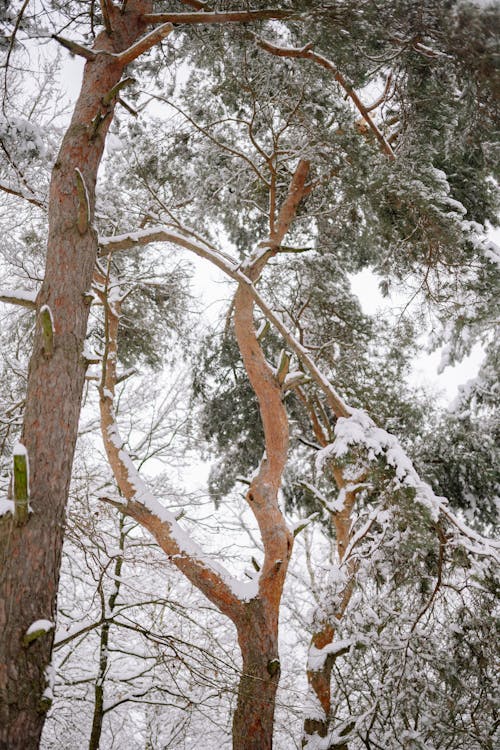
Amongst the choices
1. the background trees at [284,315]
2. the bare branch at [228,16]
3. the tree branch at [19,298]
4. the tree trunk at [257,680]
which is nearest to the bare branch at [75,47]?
the background trees at [284,315]

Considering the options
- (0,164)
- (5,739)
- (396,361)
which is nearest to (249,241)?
(396,361)

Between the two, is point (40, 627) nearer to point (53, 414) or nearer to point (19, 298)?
point (53, 414)

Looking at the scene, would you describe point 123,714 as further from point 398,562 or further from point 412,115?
point 412,115

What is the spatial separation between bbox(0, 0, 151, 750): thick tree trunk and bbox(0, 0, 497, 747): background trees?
0.04 ft

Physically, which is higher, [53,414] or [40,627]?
[53,414]

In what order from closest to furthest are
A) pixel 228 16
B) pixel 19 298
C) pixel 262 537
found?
pixel 19 298, pixel 228 16, pixel 262 537

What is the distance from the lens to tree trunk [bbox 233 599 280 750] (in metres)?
4.27

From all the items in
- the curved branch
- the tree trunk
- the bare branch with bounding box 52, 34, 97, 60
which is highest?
the bare branch with bounding box 52, 34, 97, 60

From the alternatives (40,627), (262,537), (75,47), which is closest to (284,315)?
(262,537)

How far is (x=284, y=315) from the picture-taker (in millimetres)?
8250

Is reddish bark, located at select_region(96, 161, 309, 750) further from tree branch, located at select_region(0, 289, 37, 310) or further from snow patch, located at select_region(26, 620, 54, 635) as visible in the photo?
snow patch, located at select_region(26, 620, 54, 635)

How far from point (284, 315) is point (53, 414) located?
219 inches

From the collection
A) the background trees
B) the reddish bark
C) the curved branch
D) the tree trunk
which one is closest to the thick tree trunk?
the background trees

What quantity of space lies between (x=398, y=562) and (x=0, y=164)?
5.39 metres
